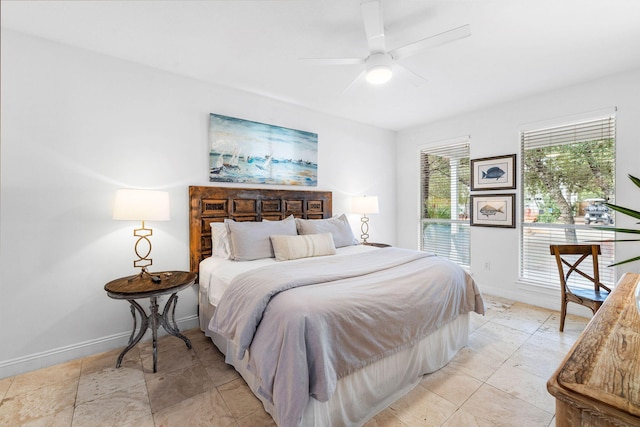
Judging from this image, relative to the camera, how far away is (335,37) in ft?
7.33

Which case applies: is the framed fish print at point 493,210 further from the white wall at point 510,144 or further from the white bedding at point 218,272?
the white bedding at point 218,272

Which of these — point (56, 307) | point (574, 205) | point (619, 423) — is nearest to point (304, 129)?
point (56, 307)

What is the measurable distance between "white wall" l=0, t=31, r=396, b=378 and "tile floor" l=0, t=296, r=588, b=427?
0.37 m

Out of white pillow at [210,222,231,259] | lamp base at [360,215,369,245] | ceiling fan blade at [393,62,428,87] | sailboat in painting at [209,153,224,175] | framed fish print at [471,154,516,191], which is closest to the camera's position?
ceiling fan blade at [393,62,428,87]

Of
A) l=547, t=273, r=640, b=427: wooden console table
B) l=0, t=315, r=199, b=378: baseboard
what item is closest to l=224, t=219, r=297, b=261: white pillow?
l=0, t=315, r=199, b=378: baseboard

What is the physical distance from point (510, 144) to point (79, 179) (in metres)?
4.71

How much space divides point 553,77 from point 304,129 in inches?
111

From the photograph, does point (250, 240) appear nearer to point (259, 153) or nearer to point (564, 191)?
point (259, 153)

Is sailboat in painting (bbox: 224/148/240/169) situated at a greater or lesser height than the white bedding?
greater

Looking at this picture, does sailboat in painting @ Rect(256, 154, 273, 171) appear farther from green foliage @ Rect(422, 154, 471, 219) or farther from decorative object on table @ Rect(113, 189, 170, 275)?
green foliage @ Rect(422, 154, 471, 219)

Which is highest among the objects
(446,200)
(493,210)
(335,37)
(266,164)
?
(335,37)

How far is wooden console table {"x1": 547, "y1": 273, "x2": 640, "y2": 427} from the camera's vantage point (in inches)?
23.4

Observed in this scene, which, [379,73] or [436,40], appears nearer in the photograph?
[436,40]

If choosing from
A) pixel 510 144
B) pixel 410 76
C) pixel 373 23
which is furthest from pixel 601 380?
pixel 510 144
